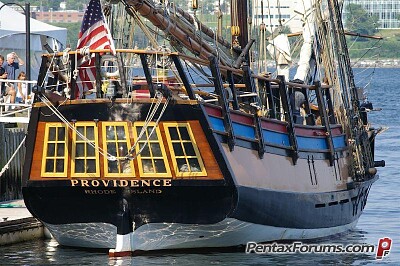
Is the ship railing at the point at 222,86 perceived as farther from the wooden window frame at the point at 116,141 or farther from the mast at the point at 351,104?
the mast at the point at 351,104

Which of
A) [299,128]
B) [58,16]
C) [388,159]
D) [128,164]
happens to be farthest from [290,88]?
[58,16]

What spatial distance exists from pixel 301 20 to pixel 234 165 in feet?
32.4

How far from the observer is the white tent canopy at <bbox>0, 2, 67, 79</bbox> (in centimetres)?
4462

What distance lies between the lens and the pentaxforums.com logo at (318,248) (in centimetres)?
2847

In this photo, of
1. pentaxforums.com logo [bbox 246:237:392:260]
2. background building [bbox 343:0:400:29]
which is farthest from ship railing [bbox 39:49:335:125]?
background building [bbox 343:0:400:29]

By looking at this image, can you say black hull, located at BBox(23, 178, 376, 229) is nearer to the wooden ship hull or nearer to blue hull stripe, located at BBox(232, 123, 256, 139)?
the wooden ship hull

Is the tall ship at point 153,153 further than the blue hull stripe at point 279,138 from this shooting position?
No

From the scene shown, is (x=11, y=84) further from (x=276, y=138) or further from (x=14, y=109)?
(x=276, y=138)

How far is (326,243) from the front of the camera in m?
30.8

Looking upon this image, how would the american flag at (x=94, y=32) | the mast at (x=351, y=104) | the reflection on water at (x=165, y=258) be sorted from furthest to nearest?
the mast at (x=351, y=104) < the reflection on water at (x=165, y=258) < the american flag at (x=94, y=32)

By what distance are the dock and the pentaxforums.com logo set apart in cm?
458

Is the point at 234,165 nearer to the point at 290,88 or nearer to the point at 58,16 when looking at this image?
the point at 290,88

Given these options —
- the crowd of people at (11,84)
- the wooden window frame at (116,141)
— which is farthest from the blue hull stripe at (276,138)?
the crowd of people at (11,84)

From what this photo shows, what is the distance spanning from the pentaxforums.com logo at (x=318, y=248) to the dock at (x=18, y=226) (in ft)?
15.0
